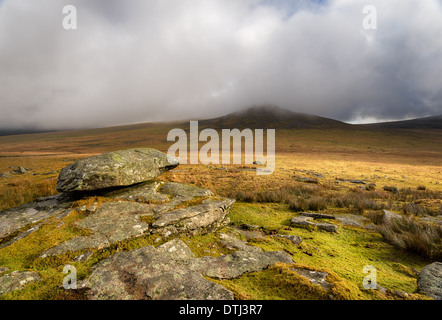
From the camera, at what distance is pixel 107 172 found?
7633 millimetres

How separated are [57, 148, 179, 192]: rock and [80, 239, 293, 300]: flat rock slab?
13.9 feet

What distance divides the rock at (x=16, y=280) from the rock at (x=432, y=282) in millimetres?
7056

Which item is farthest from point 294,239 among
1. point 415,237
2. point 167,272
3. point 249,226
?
point 167,272

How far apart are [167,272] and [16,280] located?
2.53m

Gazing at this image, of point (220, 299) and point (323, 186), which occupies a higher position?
point (220, 299)

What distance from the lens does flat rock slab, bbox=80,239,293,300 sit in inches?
120

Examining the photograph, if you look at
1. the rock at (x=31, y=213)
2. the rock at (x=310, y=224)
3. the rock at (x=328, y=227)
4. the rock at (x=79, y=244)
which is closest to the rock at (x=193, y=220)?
the rock at (x=79, y=244)

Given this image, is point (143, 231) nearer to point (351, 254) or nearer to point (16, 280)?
point (16, 280)

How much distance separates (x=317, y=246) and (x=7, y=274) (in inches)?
294

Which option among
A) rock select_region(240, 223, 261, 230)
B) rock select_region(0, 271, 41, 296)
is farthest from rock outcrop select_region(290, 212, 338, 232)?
rock select_region(0, 271, 41, 296)

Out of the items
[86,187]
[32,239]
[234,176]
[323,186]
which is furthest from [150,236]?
[323,186]

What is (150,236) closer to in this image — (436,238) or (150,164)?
(150,164)

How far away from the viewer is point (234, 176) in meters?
18.0

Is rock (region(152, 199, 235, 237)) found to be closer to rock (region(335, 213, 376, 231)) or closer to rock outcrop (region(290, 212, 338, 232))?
rock outcrop (region(290, 212, 338, 232))
